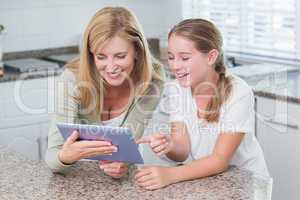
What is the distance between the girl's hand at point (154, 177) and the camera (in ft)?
5.14

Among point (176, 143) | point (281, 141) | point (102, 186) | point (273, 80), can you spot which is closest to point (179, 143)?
point (176, 143)

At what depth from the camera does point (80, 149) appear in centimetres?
160

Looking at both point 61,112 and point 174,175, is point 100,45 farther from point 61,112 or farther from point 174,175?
point 174,175

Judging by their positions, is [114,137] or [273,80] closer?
[114,137]

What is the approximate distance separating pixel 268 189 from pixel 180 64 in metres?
0.50

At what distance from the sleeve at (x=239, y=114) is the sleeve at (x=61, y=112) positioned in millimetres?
468

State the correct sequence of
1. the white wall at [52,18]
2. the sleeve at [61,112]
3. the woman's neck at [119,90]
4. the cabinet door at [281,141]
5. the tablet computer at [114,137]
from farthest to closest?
the white wall at [52,18]
the cabinet door at [281,141]
the woman's neck at [119,90]
the sleeve at [61,112]
the tablet computer at [114,137]

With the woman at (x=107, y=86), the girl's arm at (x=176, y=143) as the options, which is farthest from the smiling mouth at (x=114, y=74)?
the girl's arm at (x=176, y=143)

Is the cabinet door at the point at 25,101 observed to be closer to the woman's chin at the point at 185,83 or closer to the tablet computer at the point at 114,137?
the woman's chin at the point at 185,83

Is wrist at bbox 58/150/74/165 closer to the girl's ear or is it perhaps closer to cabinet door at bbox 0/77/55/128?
the girl's ear

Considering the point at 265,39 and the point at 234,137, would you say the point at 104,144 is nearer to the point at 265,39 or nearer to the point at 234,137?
the point at 234,137

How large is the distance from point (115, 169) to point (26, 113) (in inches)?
70.4

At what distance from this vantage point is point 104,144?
156cm

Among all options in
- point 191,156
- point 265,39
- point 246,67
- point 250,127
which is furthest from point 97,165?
point 265,39
